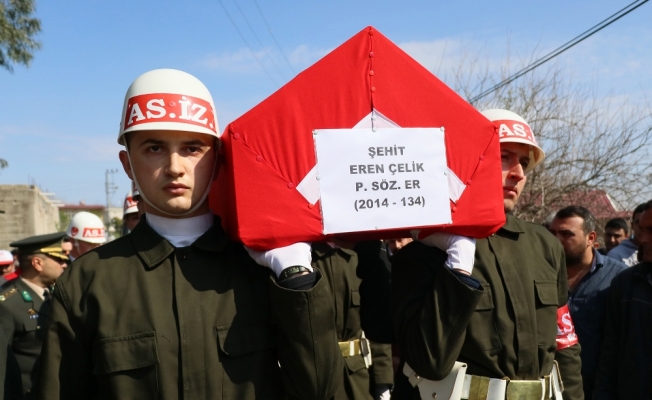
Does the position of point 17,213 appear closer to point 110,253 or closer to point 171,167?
point 110,253

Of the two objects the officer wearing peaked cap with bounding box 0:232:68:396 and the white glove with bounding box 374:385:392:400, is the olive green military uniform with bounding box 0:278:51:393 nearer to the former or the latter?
the officer wearing peaked cap with bounding box 0:232:68:396

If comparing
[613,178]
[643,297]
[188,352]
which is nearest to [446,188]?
[188,352]

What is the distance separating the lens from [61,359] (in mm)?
2244

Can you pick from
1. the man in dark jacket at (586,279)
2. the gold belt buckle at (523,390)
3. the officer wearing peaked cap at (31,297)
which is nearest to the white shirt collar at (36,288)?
the officer wearing peaked cap at (31,297)

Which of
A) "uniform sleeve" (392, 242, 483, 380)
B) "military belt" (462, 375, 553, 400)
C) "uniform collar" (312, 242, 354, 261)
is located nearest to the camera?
"uniform sleeve" (392, 242, 483, 380)

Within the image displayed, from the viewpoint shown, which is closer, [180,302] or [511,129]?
[180,302]

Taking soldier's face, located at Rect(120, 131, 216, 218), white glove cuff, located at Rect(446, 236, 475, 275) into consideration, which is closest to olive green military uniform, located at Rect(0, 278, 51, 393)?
soldier's face, located at Rect(120, 131, 216, 218)

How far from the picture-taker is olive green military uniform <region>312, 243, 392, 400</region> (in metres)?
4.02

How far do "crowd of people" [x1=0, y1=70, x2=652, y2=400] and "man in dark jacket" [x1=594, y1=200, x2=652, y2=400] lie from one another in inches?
31.7

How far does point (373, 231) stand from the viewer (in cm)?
256

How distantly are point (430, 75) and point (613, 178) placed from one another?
43.4 feet

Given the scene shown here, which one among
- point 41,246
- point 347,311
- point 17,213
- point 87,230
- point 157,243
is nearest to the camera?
point 157,243

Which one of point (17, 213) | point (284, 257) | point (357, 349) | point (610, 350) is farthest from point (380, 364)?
point (17, 213)

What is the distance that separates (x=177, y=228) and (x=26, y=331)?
3646mm
